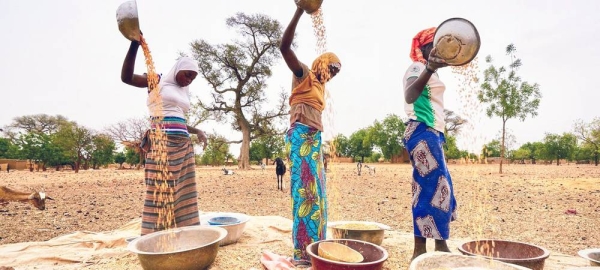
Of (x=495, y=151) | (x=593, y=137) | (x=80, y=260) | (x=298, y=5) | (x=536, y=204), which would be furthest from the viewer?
(x=495, y=151)

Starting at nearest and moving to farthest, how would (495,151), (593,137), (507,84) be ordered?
(507,84), (593,137), (495,151)

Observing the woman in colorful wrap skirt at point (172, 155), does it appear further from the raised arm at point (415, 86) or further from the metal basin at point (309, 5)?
the raised arm at point (415, 86)

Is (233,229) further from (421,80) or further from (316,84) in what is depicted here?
(421,80)

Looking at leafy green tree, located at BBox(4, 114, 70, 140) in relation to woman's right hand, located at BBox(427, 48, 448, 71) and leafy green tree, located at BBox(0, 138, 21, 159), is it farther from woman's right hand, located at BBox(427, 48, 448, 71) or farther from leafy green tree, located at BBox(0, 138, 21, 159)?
woman's right hand, located at BBox(427, 48, 448, 71)

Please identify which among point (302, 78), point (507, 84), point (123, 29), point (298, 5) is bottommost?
point (302, 78)

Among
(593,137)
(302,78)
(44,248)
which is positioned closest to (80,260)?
(44,248)

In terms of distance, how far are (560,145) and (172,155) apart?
191ft

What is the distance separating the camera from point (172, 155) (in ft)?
9.57

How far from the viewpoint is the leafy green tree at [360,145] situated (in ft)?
178

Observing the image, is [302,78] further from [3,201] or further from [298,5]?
[3,201]

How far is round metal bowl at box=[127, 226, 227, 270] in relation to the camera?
2.26m

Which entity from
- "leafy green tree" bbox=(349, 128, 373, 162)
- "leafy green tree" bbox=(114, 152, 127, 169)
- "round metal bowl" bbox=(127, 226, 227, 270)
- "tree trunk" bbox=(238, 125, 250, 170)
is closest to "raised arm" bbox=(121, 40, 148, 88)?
"round metal bowl" bbox=(127, 226, 227, 270)

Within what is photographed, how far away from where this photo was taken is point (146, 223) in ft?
9.29

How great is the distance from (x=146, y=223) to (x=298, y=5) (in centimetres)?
214
